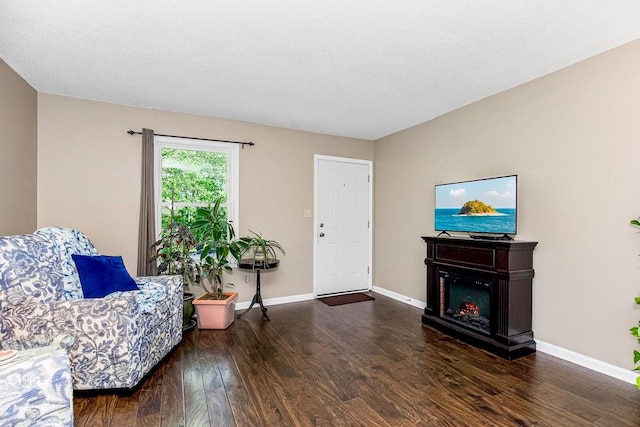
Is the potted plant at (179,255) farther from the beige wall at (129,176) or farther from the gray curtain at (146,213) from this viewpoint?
the beige wall at (129,176)

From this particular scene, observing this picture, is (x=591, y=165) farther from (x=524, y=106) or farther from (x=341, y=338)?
A: (x=341, y=338)

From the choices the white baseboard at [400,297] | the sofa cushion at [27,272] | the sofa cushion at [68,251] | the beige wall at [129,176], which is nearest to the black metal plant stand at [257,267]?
the beige wall at [129,176]

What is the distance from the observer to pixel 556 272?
2.72m

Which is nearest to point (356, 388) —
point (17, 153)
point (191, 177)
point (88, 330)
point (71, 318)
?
point (88, 330)

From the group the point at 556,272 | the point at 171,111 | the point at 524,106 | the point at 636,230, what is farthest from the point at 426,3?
the point at 171,111

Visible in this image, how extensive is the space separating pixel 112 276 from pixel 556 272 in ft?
12.2

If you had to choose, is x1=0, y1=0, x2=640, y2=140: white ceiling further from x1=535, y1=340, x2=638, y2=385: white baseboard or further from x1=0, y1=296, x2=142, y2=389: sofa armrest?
x1=535, y1=340, x2=638, y2=385: white baseboard

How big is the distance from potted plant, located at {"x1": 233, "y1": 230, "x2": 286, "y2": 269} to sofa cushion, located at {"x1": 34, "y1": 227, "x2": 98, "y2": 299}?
1408mm

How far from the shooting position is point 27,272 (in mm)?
2064

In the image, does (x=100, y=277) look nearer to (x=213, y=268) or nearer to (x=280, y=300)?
(x=213, y=268)

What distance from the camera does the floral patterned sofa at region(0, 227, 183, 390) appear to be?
6.40 feet

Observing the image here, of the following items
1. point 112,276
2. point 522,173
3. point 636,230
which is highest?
point 522,173

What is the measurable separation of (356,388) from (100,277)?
6.95ft

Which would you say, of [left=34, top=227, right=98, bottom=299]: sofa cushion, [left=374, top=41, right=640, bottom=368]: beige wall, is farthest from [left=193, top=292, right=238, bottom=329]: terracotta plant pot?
[left=374, top=41, right=640, bottom=368]: beige wall
